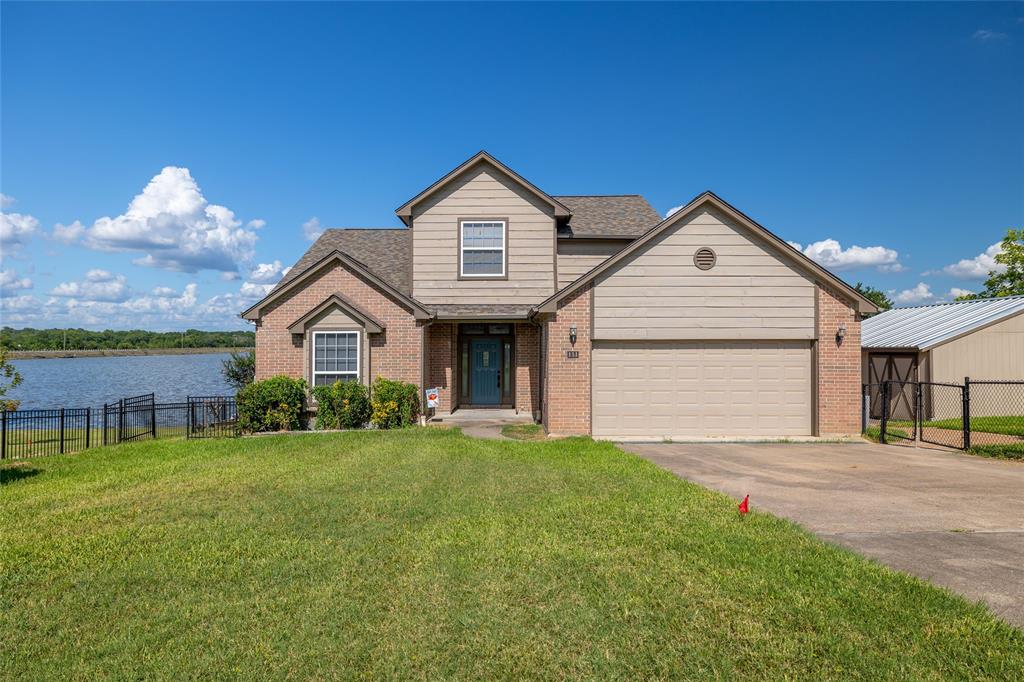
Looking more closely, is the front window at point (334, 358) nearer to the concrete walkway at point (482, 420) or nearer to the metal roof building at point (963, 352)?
the concrete walkway at point (482, 420)

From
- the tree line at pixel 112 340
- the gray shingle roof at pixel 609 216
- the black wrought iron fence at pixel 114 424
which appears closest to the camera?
the black wrought iron fence at pixel 114 424

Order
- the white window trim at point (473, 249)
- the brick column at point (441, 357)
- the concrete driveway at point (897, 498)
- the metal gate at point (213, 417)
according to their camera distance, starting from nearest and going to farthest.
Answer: the concrete driveway at point (897, 498)
the metal gate at point (213, 417)
the brick column at point (441, 357)
the white window trim at point (473, 249)

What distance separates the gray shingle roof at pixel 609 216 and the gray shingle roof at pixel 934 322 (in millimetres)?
8661

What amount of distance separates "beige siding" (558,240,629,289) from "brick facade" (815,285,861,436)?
22.1 feet

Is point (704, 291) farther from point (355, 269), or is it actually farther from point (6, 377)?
point (6, 377)

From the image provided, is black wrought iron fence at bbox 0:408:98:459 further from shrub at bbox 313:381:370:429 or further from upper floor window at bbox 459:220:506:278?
upper floor window at bbox 459:220:506:278

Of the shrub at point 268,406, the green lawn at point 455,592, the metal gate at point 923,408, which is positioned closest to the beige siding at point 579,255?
the metal gate at point 923,408

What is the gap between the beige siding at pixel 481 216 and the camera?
17.3 metres

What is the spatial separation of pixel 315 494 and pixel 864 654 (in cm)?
700

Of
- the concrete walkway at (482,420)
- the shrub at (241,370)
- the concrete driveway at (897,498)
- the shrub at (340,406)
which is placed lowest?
the concrete driveway at (897,498)

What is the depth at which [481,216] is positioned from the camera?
17.4 m

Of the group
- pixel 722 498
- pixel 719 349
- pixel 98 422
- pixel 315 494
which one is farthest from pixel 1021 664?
pixel 98 422

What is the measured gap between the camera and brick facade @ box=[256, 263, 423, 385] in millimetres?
15734

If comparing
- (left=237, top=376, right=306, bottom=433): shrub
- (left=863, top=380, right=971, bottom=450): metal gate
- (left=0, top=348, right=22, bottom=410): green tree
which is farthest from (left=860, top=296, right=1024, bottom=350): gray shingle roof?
(left=0, top=348, right=22, bottom=410): green tree
